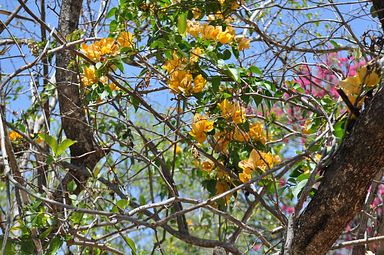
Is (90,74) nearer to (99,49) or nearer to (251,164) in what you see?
(99,49)

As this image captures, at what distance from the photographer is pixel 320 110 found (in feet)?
6.74

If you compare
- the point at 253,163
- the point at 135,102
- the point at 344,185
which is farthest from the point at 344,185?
the point at 135,102

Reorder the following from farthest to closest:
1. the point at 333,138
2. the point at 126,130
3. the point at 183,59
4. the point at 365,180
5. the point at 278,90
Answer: the point at 126,130, the point at 278,90, the point at 183,59, the point at 333,138, the point at 365,180

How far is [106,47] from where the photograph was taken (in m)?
2.06

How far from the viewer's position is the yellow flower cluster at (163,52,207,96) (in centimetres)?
201

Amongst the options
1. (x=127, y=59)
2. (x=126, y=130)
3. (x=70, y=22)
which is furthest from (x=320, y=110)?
(x=70, y=22)

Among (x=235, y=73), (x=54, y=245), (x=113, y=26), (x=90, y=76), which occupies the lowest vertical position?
(x=54, y=245)

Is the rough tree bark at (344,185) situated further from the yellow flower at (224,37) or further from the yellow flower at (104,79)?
the yellow flower at (104,79)

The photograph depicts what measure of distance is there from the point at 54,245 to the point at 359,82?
0.91 m

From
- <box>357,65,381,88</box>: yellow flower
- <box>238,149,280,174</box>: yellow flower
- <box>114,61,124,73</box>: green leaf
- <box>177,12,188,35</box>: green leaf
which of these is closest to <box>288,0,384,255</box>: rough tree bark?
<box>357,65,381,88</box>: yellow flower

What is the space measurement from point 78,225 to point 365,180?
887 millimetres

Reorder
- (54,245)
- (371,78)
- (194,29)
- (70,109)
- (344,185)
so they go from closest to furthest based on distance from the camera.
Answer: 1. (344,185)
2. (371,78)
3. (54,245)
4. (194,29)
5. (70,109)

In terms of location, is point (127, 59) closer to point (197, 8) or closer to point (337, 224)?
point (197, 8)

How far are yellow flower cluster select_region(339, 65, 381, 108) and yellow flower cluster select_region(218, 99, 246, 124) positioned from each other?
365 millimetres
